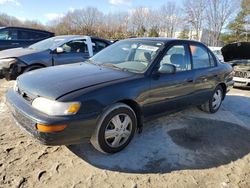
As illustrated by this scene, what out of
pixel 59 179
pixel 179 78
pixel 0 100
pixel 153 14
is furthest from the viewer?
pixel 153 14

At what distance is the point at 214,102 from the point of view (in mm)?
5348

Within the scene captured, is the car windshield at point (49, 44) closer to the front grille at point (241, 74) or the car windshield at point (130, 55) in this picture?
the car windshield at point (130, 55)

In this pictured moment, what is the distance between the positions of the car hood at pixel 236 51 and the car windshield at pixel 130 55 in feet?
18.0

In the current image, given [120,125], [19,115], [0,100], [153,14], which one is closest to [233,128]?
[120,125]

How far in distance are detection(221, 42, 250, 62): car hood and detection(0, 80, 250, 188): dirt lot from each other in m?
4.99

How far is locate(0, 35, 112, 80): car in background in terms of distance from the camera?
6137 millimetres

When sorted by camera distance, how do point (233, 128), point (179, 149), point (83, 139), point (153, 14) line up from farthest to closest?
1. point (153, 14)
2. point (233, 128)
3. point (179, 149)
4. point (83, 139)

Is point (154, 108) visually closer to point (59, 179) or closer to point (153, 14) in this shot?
point (59, 179)

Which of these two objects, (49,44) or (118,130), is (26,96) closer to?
(118,130)

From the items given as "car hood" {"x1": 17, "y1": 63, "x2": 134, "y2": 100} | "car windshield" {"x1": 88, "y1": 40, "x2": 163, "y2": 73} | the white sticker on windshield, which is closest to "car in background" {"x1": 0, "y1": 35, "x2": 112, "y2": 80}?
"car windshield" {"x1": 88, "y1": 40, "x2": 163, "y2": 73}

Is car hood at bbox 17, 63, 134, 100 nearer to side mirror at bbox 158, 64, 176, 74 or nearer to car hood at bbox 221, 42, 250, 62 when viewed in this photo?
side mirror at bbox 158, 64, 176, 74

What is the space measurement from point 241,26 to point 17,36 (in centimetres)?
3091

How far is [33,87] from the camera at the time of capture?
3107 millimetres

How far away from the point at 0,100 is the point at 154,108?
344cm
